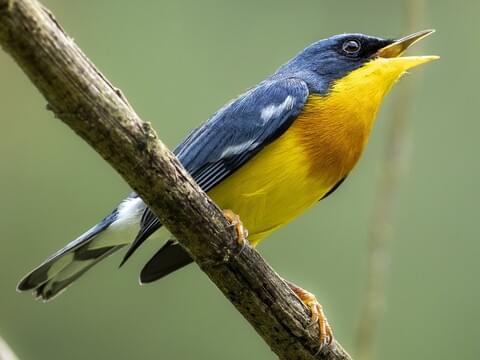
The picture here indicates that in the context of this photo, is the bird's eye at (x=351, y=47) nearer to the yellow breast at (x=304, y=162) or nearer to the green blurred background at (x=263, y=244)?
the yellow breast at (x=304, y=162)

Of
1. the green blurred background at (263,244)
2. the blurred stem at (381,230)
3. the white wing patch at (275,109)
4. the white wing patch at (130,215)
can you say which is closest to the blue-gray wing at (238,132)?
the white wing patch at (275,109)

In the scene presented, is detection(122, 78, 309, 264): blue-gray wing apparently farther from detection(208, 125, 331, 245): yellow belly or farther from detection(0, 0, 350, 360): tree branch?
detection(0, 0, 350, 360): tree branch

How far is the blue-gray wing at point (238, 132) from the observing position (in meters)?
4.13

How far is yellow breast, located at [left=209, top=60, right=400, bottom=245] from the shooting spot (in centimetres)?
416

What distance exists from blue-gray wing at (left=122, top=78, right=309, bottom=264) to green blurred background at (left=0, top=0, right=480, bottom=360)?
2343mm

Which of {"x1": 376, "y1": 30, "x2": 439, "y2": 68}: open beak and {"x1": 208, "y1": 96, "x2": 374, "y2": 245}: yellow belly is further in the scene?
{"x1": 376, "y1": 30, "x2": 439, "y2": 68}: open beak

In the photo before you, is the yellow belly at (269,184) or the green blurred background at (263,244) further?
the green blurred background at (263,244)

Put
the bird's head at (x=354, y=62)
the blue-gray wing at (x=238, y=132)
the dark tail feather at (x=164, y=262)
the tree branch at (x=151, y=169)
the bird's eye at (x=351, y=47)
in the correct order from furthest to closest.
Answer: the bird's eye at (x=351, y=47)
the dark tail feather at (x=164, y=262)
the bird's head at (x=354, y=62)
the blue-gray wing at (x=238, y=132)
the tree branch at (x=151, y=169)

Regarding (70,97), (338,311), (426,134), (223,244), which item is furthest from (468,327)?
(70,97)

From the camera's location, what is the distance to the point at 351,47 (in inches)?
188

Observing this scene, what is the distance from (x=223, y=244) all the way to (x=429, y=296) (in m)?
3.64

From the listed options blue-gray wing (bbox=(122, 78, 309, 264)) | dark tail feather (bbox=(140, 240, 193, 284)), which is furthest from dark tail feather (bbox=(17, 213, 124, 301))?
blue-gray wing (bbox=(122, 78, 309, 264))

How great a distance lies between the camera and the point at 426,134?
7.39m

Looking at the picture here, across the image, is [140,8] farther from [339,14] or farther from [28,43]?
[28,43]
